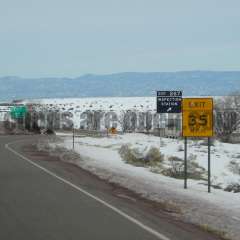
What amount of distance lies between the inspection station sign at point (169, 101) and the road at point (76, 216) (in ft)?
36.5

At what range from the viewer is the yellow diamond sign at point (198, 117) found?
19.6 metres

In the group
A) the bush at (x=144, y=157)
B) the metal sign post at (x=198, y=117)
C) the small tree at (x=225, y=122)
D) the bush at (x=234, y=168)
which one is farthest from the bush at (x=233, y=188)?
the small tree at (x=225, y=122)

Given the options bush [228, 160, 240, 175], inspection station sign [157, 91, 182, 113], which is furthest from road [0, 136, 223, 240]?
bush [228, 160, 240, 175]

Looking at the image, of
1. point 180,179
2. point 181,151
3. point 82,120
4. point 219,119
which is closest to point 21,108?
point 82,120

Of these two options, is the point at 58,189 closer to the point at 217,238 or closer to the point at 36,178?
the point at 36,178

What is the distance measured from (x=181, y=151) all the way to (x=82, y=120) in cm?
8360

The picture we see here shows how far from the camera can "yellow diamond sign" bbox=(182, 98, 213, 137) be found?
1958cm

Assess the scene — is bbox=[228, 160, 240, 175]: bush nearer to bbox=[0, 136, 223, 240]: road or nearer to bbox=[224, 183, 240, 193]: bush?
bbox=[224, 183, 240, 193]: bush

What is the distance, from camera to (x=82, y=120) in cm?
13162

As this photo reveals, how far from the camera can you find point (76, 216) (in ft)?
46.3

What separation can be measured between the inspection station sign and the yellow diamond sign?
43.3ft

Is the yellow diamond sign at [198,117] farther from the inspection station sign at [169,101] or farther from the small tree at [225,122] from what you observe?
the small tree at [225,122]

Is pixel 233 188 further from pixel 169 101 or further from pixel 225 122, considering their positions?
pixel 225 122

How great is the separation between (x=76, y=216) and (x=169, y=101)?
19500 mm
